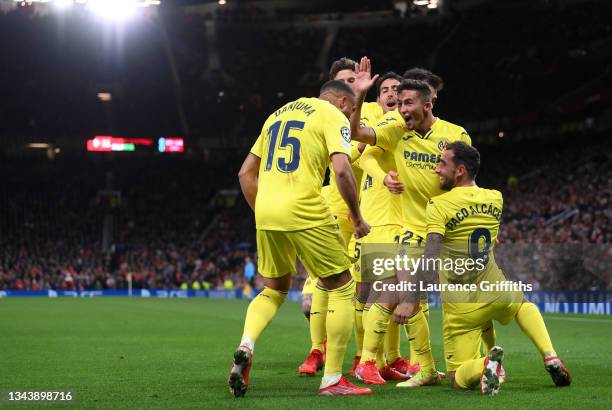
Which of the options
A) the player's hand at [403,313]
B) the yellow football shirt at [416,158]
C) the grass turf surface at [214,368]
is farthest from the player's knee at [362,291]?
the player's hand at [403,313]

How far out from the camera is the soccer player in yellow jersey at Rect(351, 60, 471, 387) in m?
7.70

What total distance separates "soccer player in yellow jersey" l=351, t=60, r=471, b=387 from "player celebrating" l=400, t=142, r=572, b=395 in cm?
55

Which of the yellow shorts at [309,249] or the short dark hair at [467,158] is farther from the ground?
the short dark hair at [467,158]

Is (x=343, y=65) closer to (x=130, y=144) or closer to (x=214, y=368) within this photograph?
(x=214, y=368)

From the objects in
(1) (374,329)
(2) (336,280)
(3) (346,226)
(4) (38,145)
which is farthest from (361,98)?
(4) (38,145)

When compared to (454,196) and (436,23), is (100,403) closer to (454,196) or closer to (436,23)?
(454,196)

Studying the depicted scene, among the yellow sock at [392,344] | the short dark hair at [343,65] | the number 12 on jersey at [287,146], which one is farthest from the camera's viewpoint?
the short dark hair at [343,65]

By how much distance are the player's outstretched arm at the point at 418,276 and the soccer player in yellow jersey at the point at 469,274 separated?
4cm

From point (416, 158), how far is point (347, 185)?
4.76 ft

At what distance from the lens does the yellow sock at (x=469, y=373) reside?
679 cm

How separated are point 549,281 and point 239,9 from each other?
31.0 metres

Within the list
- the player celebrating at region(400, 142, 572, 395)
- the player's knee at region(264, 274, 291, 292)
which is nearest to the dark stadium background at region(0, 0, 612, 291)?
the player celebrating at region(400, 142, 572, 395)

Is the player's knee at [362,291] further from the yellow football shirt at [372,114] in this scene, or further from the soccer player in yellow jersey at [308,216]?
the yellow football shirt at [372,114]

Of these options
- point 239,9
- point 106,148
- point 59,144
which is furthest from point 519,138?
point 59,144
